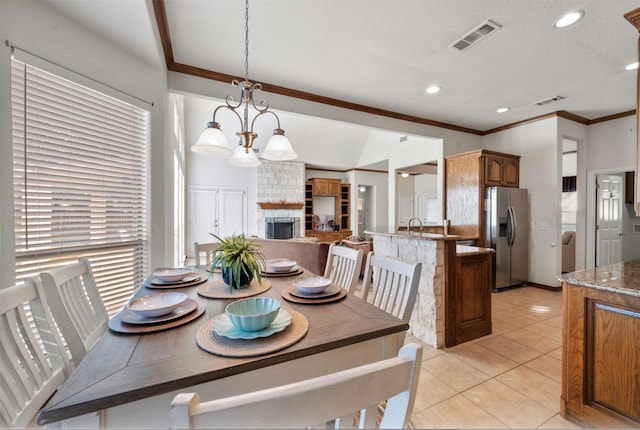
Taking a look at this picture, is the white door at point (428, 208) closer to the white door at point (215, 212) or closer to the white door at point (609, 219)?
the white door at point (609, 219)

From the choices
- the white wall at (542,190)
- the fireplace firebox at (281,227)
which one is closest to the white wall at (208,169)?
the fireplace firebox at (281,227)

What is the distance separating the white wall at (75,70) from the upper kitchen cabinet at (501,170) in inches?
180

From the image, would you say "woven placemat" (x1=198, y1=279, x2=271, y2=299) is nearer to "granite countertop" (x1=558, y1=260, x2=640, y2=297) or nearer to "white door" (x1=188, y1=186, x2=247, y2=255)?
"granite countertop" (x1=558, y1=260, x2=640, y2=297)

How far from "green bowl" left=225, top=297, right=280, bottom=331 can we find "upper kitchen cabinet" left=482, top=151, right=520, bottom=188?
14.4 feet

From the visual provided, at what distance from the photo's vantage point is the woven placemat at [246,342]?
0.89 meters

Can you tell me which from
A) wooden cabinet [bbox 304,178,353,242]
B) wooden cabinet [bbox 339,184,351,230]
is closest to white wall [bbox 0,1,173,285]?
wooden cabinet [bbox 304,178,353,242]

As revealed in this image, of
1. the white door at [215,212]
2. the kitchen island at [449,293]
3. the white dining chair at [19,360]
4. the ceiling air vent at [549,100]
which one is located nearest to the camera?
the white dining chair at [19,360]

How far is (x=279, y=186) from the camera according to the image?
7.61 metres

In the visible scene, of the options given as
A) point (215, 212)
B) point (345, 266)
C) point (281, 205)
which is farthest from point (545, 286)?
point (215, 212)

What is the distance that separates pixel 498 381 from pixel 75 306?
2745 millimetres

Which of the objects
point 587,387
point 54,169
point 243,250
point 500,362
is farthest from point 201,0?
point 500,362

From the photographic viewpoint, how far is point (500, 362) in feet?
7.41

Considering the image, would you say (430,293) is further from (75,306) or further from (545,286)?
(545,286)

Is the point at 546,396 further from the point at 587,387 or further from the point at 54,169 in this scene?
the point at 54,169
